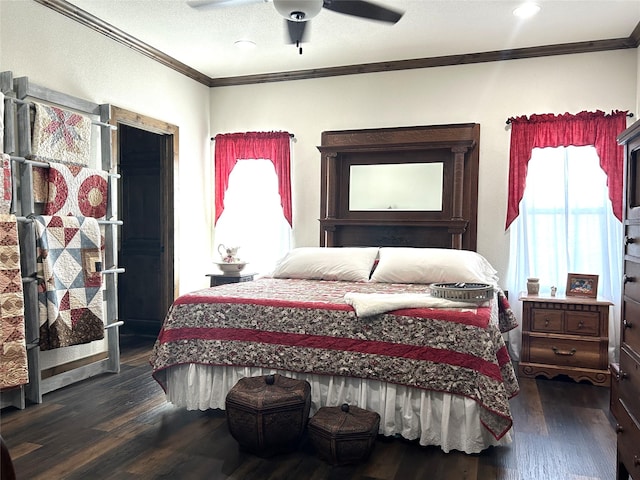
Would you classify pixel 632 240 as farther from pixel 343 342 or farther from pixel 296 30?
pixel 296 30

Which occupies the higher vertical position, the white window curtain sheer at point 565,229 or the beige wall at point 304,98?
the beige wall at point 304,98

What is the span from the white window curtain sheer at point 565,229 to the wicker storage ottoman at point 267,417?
260cm

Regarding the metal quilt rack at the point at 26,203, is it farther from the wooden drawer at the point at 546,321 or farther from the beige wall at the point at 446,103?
the wooden drawer at the point at 546,321

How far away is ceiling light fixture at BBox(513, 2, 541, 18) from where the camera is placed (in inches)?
136

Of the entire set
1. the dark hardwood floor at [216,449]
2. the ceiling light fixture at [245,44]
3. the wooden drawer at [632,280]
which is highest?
the ceiling light fixture at [245,44]

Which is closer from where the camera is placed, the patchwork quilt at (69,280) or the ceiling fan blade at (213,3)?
the ceiling fan blade at (213,3)

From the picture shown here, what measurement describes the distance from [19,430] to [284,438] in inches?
60.2

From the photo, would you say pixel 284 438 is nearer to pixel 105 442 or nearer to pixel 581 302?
pixel 105 442

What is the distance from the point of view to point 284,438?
2.39 metres

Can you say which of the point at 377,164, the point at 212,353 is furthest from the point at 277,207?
the point at 212,353

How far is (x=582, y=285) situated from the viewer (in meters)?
3.91

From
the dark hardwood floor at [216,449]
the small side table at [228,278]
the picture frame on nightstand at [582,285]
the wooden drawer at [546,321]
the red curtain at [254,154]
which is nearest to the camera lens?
the dark hardwood floor at [216,449]

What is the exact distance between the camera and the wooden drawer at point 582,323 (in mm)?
3645

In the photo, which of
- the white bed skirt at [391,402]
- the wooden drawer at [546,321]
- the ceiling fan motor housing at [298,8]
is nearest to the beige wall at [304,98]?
the wooden drawer at [546,321]
